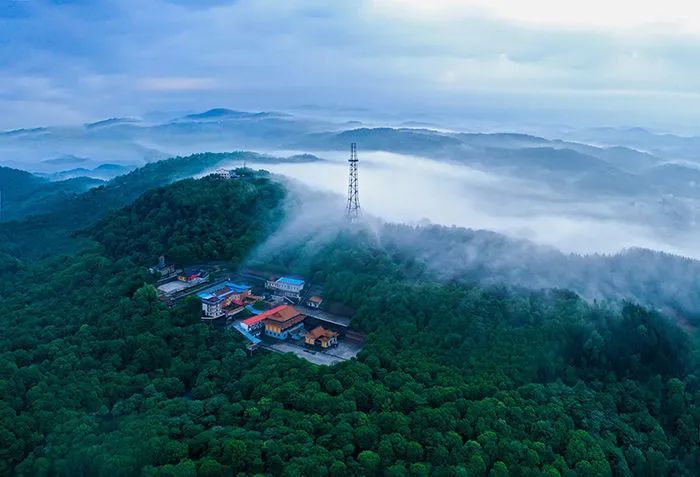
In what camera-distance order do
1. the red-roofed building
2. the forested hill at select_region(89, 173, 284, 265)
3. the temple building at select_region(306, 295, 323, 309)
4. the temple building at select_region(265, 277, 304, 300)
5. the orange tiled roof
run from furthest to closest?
the forested hill at select_region(89, 173, 284, 265) < the temple building at select_region(265, 277, 304, 300) < the temple building at select_region(306, 295, 323, 309) < the red-roofed building < the orange tiled roof

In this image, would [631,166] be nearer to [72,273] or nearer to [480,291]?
[480,291]

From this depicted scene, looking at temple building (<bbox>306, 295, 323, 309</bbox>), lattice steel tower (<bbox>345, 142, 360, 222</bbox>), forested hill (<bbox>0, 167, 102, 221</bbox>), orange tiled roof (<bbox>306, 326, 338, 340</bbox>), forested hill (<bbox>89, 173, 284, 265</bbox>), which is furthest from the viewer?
forested hill (<bbox>0, 167, 102, 221</bbox>)

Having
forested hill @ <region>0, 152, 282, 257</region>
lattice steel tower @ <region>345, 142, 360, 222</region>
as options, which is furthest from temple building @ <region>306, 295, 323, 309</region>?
forested hill @ <region>0, 152, 282, 257</region>

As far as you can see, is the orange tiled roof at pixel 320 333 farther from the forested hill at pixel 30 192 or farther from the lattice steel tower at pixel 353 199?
the forested hill at pixel 30 192

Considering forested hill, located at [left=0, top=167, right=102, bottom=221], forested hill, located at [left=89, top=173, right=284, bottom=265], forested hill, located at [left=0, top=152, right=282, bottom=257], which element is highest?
forested hill, located at [left=89, top=173, right=284, bottom=265]

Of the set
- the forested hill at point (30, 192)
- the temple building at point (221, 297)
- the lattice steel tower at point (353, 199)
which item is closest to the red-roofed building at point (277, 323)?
the temple building at point (221, 297)

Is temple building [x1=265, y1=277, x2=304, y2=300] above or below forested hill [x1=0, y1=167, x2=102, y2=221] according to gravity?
above

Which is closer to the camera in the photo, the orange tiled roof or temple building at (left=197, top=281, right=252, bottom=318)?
the orange tiled roof

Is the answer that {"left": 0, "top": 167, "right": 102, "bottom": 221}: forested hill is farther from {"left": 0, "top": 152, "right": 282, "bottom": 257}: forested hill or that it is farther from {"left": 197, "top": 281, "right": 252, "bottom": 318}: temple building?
{"left": 197, "top": 281, "right": 252, "bottom": 318}: temple building
